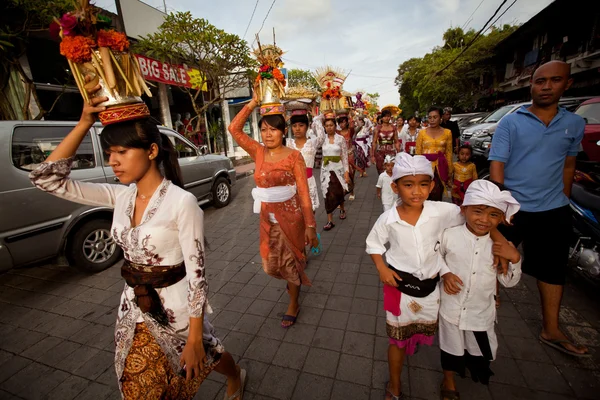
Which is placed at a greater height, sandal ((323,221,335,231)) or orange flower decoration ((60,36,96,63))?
orange flower decoration ((60,36,96,63))

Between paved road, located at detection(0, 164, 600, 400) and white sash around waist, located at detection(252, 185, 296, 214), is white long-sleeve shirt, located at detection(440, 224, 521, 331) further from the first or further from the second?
white sash around waist, located at detection(252, 185, 296, 214)

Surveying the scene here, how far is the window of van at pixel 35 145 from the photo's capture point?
3469mm

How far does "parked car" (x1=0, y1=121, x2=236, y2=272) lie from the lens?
3289mm

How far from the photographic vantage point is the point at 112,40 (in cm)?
132

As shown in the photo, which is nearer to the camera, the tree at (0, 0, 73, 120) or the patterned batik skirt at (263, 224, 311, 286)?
the patterned batik skirt at (263, 224, 311, 286)

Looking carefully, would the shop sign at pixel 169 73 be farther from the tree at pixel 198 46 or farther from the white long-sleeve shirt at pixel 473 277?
the white long-sleeve shirt at pixel 473 277

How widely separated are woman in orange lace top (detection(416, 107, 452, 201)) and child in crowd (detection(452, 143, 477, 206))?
515mm

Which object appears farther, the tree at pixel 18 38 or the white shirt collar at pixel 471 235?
the tree at pixel 18 38

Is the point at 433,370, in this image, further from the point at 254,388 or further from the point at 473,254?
the point at 254,388

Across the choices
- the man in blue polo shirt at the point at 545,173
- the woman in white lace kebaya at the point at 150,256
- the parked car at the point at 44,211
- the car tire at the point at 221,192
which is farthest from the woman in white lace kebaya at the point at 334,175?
the woman in white lace kebaya at the point at 150,256

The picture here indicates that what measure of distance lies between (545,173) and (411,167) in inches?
54.1

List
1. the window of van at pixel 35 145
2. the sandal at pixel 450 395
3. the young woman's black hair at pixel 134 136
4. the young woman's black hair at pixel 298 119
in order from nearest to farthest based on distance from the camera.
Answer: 1. the young woman's black hair at pixel 134 136
2. the sandal at pixel 450 395
3. the window of van at pixel 35 145
4. the young woman's black hair at pixel 298 119

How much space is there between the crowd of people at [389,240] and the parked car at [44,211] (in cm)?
278

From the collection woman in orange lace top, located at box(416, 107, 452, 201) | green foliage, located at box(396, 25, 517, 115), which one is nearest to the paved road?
woman in orange lace top, located at box(416, 107, 452, 201)
